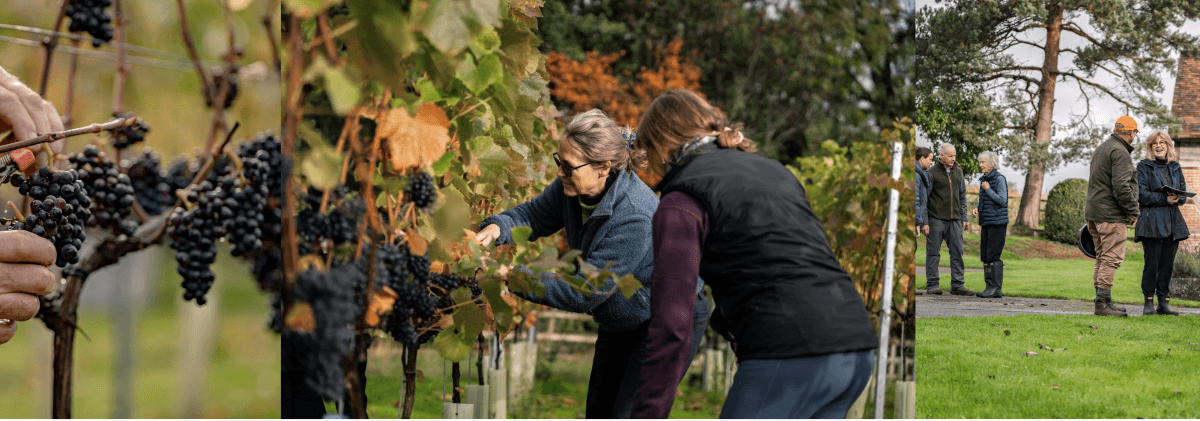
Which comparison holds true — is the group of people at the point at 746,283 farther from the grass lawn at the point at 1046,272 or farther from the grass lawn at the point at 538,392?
the grass lawn at the point at 538,392

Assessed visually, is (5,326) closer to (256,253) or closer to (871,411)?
(256,253)

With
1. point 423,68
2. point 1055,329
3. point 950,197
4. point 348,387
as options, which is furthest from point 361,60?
point 1055,329

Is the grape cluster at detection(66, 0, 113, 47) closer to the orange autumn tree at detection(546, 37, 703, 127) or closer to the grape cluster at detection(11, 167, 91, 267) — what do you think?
the grape cluster at detection(11, 167, 91, 267)

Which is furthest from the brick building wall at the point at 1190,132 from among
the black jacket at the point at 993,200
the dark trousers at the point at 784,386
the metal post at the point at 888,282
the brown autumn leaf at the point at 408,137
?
the brown autumn leaf at the point at 408,137

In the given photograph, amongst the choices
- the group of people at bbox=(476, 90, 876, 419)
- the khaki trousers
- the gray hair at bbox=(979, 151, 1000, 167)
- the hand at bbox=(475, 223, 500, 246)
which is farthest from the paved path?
the hand at bbox=(475, 223, 500, 246)

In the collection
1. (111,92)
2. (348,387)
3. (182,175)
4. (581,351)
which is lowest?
(581,351)

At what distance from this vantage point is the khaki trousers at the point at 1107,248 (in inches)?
131

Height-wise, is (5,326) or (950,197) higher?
(950,197)

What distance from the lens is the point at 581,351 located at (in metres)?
6.14

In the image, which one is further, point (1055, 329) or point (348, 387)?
point (1055, 329)

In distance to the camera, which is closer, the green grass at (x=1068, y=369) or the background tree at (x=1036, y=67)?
the green grass at (x=1068, y=369)

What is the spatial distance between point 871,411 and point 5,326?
3968mm

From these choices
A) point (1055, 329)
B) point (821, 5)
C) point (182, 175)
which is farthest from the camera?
point (821, 5)

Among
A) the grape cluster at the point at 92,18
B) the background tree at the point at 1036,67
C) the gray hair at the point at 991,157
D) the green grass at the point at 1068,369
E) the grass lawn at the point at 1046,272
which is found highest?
the background tree at the point at 1036,67
